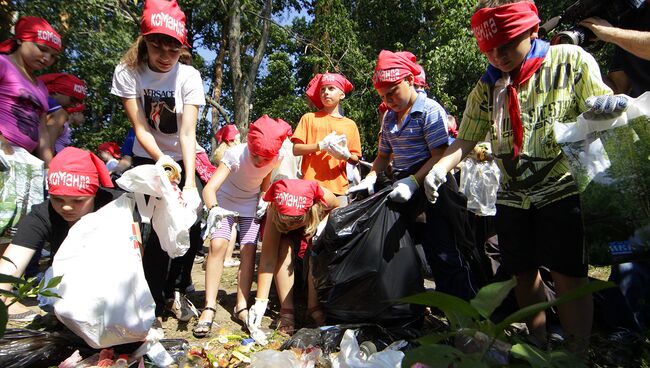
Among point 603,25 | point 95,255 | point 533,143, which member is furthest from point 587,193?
point 95,255

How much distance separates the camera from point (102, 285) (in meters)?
2.22

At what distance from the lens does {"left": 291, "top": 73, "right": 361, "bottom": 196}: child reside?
3869mm

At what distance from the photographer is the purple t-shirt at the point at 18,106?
321 centimetres

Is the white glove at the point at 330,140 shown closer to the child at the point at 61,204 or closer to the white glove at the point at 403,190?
the white glove at the point at 403,190

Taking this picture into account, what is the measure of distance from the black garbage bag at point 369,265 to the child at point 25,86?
2.17 m

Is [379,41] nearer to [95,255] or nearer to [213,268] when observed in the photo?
[213,268]

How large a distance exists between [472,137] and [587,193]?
33.9 inches

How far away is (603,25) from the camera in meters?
2.12

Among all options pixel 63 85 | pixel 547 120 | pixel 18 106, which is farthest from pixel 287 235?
pixel 63 85

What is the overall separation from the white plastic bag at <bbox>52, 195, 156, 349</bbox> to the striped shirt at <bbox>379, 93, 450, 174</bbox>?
5.25 feet

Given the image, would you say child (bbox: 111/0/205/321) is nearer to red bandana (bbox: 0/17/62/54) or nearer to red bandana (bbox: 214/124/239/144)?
red bandana (bbox: 0/17/62/54)

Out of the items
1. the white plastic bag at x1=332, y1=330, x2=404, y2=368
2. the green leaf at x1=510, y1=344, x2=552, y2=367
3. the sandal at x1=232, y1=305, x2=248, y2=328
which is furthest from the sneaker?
the green leaf at x1=510, y1=344, x2=552, y2=367

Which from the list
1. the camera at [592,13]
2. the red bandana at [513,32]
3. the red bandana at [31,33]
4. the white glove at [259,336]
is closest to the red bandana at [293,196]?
the white glove at [259,336]

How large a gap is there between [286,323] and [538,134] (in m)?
1.83
